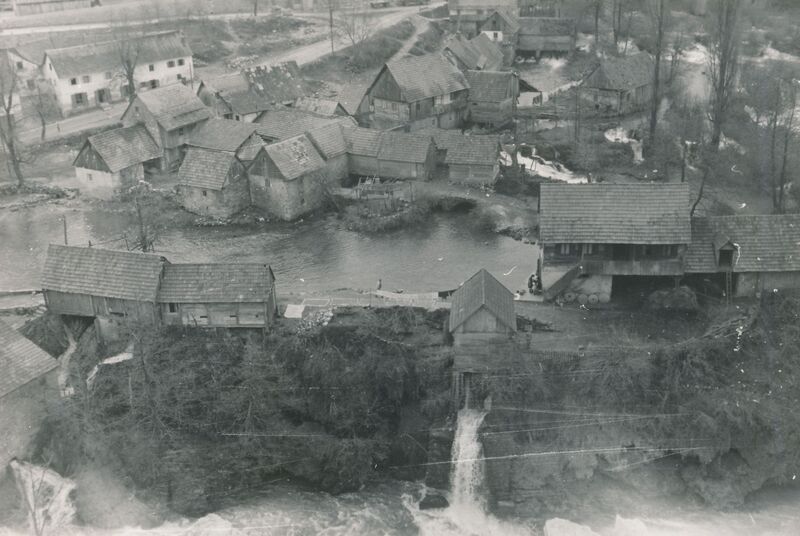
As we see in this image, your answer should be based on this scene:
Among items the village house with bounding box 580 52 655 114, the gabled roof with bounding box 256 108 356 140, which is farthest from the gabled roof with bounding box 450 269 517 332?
the village house with bounding box 580 52 655 114

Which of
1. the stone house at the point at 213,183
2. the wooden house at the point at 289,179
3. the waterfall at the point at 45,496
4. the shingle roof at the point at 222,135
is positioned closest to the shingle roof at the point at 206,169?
the stone house at the point at 213,183

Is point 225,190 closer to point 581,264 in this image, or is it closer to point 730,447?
point 581,264

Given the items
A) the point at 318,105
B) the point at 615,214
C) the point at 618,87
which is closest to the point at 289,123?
the point at 318,105

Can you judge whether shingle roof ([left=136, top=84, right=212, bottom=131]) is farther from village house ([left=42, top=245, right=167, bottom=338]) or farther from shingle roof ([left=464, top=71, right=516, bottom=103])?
shingle roof ([left=464, top=71, right=516, bottom=103])

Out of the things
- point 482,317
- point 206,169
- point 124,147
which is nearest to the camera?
point 482,317

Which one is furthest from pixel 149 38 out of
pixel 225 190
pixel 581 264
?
pixel 581 264

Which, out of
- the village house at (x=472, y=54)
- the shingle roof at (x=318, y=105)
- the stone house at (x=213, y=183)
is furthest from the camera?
the village house at (x=472, y=54)

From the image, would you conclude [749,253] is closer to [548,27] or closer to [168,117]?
[168,117]

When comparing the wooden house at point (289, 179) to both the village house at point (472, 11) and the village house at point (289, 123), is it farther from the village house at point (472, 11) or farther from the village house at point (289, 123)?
the village house at point (472, 11)
